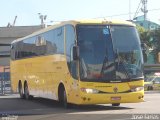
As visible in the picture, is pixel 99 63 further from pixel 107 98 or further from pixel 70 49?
pixel 70 49

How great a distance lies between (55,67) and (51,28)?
6.21 ft

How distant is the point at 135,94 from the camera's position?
808 inches

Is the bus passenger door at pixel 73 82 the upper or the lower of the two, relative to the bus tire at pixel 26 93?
upper

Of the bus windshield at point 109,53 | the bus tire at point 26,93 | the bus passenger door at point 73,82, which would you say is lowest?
the bus tire at point 26,93

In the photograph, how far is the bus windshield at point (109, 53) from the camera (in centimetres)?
2022

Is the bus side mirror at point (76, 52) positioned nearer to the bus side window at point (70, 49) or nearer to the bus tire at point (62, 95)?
the bus side window at point (70, 49)

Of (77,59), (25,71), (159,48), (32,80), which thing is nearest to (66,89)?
(77,59)

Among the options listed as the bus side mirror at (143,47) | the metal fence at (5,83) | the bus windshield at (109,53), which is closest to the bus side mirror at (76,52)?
the bus windshield at (109,53)

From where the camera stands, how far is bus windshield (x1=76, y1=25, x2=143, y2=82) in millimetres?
20219

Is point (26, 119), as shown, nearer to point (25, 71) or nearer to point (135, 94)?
point (135, 94)

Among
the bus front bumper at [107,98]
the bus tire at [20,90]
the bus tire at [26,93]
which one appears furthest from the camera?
→ the bus tire at [20,90]

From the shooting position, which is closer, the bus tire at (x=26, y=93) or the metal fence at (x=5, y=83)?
the bus tire at (x=26, y=93)

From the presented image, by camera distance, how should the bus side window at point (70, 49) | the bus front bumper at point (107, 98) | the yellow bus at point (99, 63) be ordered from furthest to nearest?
the bus side window at point (70, 49), the yellow bus at point (99, 63), the bus front bumper at point (107, 98)

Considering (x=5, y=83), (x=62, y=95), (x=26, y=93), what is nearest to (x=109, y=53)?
(x=62, y=95)
